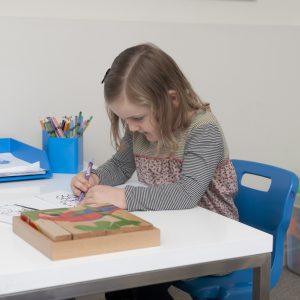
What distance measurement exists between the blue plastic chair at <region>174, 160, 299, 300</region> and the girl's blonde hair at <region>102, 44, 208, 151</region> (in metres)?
0.24

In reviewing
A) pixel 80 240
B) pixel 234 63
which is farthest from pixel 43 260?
pixel 234 63

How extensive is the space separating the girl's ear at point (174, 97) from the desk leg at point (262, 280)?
19.2 inches

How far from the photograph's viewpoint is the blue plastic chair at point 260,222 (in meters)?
1.23

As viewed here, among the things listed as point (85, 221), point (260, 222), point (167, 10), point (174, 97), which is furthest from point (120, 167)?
point (167, 10)

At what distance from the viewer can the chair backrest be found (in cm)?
128

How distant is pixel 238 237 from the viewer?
3.12 ft

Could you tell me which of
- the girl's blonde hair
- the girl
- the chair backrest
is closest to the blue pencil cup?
the girl

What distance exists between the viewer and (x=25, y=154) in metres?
1.63

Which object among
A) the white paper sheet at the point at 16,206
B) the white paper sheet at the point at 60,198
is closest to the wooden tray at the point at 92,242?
the white paper sheet at the point at 16,206

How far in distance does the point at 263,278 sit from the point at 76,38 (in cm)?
114

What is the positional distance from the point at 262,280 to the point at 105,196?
36cm

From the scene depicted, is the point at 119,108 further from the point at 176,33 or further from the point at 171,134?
the point at 176,33

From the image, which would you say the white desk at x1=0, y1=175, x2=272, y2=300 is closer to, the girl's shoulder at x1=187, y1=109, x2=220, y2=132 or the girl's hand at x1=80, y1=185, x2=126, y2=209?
the girl's hand at x1=80, y1=185, x2=126, y2=209

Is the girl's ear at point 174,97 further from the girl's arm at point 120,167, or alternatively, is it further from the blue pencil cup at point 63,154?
the blue pencil cup at point 63,154
